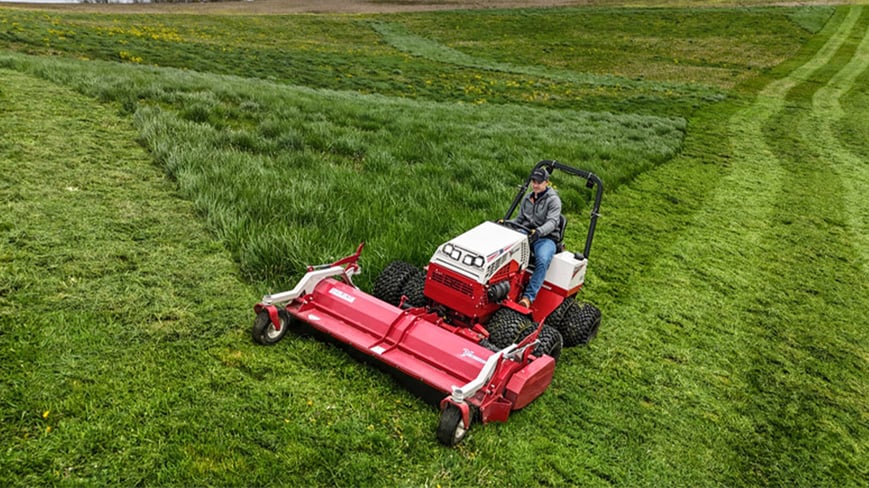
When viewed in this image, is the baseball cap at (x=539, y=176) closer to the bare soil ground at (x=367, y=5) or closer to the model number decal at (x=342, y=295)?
the model number decal at (x=342, y=295)

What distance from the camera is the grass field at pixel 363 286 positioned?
449 cm

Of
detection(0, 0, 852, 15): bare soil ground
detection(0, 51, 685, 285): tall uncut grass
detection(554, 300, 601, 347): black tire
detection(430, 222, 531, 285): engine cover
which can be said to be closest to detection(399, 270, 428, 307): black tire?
detection(430, 222, 531, 285): engine cover

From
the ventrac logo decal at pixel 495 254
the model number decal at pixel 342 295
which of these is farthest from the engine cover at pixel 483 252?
the model number decal at pixel 342 295

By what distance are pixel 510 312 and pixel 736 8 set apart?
Result: 211 ft

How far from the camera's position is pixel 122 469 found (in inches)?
154

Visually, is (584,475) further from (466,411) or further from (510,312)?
(510,312)

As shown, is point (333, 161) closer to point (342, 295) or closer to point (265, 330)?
point (342, 295)

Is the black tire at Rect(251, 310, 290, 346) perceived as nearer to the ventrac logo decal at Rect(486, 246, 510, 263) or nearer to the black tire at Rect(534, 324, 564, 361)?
the ventrac logo decal at Rect(486, 246, 510, 263)

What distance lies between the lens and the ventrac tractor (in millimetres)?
5203

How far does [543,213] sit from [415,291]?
1.91 m

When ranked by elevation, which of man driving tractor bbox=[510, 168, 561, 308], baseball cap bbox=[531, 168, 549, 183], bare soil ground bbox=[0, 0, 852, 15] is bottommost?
bare soil ground bbox=[0, 0, 852, 15]

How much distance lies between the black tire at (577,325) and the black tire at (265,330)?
324 centimetres

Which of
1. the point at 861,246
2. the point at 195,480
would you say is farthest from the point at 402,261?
the point at 861,246

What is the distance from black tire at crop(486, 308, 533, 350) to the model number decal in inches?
59.6
